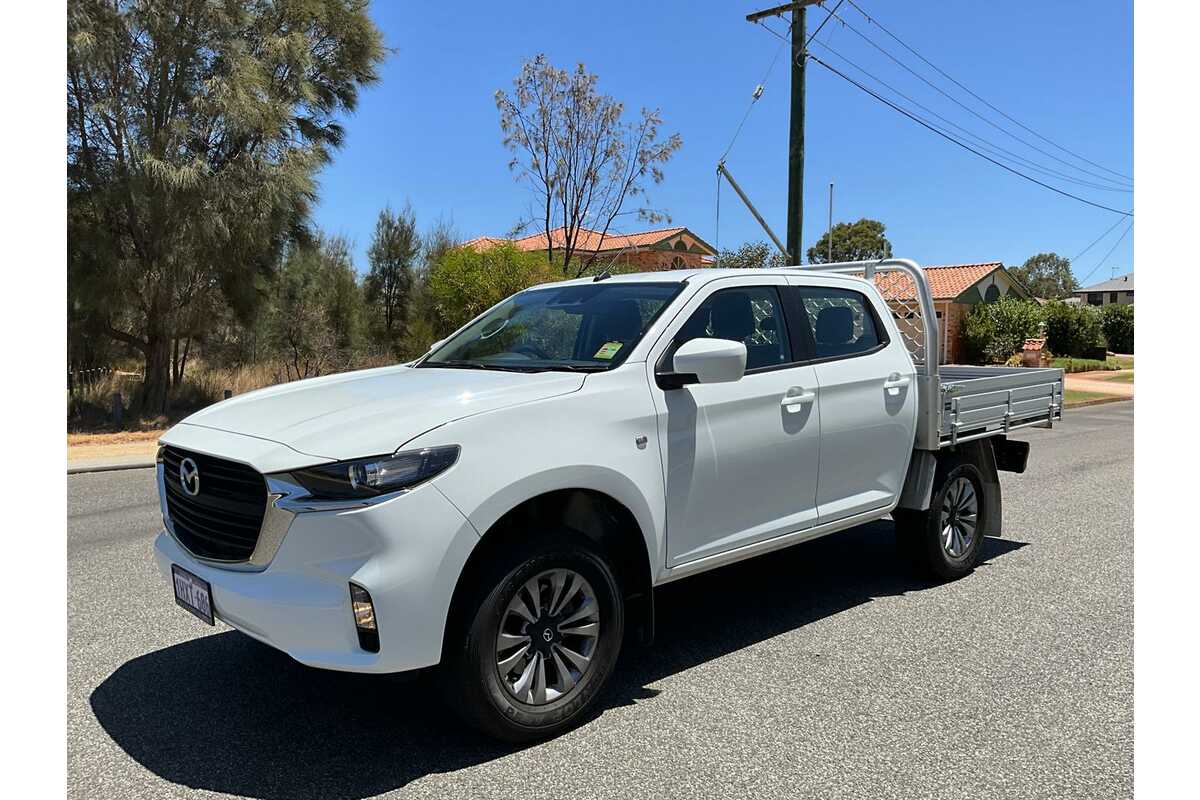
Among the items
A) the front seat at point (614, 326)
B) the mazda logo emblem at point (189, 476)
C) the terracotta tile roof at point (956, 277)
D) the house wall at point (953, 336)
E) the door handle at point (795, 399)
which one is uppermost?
the terracotta tile roof at point (956, 277)

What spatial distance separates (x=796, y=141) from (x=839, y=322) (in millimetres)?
11341

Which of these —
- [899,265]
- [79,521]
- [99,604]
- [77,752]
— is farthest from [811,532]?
[79,521]

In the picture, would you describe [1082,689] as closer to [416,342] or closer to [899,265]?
[899,265]

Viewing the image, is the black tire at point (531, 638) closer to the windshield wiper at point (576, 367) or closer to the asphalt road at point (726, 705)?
the asphalt road at point (726, 705)

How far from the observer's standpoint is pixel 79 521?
8.25 metres

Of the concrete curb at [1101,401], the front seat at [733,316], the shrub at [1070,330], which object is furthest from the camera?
the shrub at [1070,330]

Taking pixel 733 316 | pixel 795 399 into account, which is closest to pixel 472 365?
pixel 733 316

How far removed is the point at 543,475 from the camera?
3.63m

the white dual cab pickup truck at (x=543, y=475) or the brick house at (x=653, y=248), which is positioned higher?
the brick house at (x=653, y=248)

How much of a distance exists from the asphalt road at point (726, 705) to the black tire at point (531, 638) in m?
0.13

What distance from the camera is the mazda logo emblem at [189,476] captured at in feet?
12.3

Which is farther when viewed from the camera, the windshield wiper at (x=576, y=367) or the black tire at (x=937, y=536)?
the black tire at (x=937, y=536)

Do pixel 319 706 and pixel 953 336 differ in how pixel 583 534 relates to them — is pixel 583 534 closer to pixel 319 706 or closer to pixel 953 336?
pixel 319 706

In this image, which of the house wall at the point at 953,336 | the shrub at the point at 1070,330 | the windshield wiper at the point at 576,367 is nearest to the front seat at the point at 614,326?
the windshield wiper at the point at 576,367
